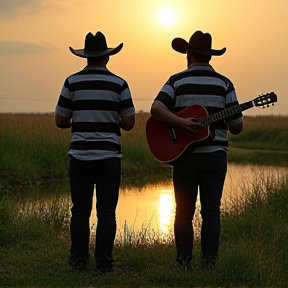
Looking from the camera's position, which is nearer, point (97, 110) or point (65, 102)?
point (97, 110)

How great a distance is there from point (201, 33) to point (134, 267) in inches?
70.7

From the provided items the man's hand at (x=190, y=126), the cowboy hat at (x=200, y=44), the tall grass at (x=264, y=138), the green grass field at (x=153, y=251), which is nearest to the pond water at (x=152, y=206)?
the green grass field at (x=153, y=251)

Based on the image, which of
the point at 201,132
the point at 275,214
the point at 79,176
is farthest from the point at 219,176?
the point at 275,214

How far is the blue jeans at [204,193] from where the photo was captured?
4188mm

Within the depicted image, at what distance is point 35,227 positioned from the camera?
229 inches

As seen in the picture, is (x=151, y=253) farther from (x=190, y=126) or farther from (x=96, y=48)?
(x=96, y=48)

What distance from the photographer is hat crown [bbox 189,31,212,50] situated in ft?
14.0

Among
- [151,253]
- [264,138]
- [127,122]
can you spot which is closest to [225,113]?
[127,122]

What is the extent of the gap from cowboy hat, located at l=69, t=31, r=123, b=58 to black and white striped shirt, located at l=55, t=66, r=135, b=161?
11 cm

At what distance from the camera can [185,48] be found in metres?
4.39

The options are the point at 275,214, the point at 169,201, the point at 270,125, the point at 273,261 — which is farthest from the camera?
the point at 270,125

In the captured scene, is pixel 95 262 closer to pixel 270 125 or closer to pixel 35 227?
pixel 35 227

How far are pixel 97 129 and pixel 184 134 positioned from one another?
0.60 m

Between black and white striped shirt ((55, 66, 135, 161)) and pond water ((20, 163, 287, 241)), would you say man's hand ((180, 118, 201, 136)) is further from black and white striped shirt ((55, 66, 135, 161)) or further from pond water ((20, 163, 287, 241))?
pond water ((20, 163, 287, 241))
